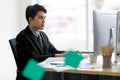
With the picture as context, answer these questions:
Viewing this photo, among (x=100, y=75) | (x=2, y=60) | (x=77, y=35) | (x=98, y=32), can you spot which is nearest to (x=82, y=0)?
(x=77, y=35)

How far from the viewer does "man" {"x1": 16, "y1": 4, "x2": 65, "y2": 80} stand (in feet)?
6.86

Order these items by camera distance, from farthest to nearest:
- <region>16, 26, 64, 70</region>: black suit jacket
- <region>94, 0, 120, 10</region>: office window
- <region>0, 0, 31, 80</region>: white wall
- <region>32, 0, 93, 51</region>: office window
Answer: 1. <region>32, 0, 93, 51</region>: office window
2. <region>94, 0, 120, 10</region>: office window
3. <region>0, 0, 31, 80</region>: white wall
4. <region>16, 26, 64, 70</region>: black suit jacket

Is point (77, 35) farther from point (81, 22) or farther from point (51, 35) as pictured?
point (51, 35)

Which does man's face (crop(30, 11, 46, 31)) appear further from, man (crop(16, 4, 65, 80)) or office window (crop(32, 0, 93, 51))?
office window (crop(32, 0, 93, 51))

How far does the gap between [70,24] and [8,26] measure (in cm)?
101

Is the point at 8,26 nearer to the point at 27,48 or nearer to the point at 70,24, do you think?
the point at 70,24

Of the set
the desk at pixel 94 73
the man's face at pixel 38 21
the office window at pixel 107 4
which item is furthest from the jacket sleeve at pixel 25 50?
the office window at pixel 107 4

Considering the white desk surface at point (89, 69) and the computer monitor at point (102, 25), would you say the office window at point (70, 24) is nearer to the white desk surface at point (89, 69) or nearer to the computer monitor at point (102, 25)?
the computer monitor at point (102, 25)

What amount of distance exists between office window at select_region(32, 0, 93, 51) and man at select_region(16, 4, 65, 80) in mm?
1378

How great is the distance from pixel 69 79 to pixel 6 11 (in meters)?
1.93

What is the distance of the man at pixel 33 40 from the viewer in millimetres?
2092

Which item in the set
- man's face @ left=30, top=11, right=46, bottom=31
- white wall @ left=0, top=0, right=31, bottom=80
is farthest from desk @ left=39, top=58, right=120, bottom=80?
white wall @ left=0, top=0, right=31, bottom=80

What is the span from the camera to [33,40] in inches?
86.2

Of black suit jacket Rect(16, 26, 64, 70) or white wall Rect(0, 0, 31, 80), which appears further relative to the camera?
white wall Rect(0, 0, 31, 80)
